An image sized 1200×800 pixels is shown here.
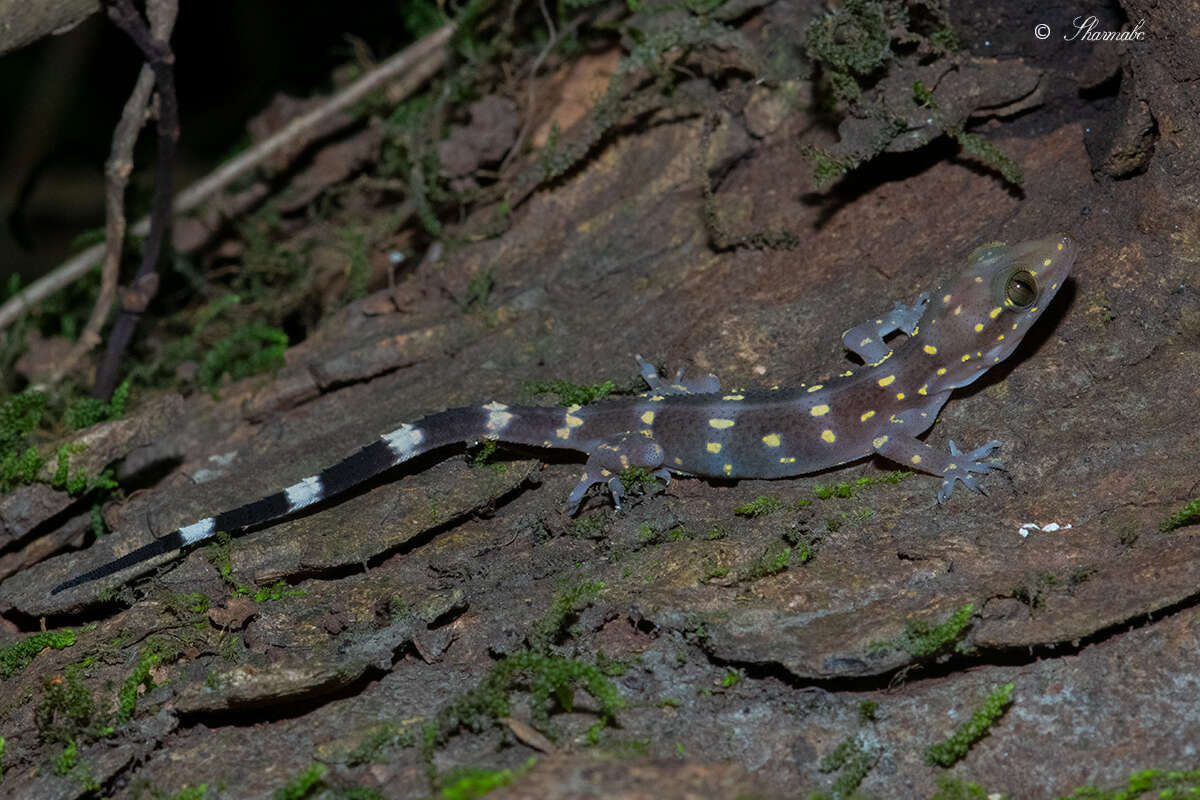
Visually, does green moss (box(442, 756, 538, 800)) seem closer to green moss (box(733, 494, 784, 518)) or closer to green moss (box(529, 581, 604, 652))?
green moss (box(529, 581, 604, 652))

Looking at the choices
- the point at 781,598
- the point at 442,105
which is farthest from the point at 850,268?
the point at 442,105

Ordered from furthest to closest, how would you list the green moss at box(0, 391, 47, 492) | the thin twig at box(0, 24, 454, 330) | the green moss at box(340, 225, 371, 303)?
1. the thin twig at box(0, 24, 454, 330)
2. the green moss at box(340, 225, 371, 303)
3. the green moss at box(0, 391, 47, 492)

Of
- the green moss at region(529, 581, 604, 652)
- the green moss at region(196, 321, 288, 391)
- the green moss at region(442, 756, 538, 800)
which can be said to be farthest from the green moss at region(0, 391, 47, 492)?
the green moss at region(442, 756, 538, 800)

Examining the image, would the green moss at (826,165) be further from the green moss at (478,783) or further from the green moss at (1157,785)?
the green moss at (478,783)

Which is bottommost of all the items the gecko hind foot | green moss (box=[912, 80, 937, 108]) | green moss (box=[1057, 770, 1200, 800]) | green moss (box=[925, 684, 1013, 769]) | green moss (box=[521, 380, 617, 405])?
green moss (box=[1057, 770, 1200, 800])

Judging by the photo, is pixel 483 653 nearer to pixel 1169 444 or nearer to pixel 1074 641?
pixel 1074 641

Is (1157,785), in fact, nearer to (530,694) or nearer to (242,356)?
(530,694)

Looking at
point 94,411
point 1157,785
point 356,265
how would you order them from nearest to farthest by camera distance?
point 1157,785 → point 94,411 → point 356,265

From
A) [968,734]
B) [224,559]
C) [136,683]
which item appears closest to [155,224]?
[224,559]
